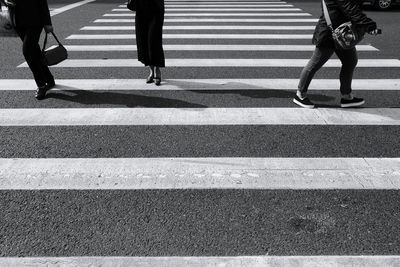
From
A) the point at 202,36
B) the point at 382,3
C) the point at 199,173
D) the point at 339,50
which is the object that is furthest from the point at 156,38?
the point at 382,3

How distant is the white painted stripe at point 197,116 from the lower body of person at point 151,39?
105 cm

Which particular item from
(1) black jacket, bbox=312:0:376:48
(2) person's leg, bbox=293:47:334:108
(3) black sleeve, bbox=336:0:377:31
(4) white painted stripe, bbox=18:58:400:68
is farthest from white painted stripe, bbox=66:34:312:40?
(3) black sleeve, bbox=336:0:377:31

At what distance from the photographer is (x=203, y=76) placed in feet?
21.4

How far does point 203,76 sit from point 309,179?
325cm

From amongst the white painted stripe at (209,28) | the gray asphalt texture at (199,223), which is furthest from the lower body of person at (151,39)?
the white painted stripe at (209,28)

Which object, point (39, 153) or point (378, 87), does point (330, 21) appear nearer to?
point (378, 87)

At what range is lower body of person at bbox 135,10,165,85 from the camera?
19.1 ft

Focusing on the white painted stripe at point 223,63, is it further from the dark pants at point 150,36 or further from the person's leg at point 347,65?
the person's leg at point 347,65

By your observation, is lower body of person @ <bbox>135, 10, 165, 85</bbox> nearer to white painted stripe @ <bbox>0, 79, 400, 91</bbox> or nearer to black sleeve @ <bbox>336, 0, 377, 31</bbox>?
white painted stripe @ <bbox>0, 79, 400, 91</bbox>

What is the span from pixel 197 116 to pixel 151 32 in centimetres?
150

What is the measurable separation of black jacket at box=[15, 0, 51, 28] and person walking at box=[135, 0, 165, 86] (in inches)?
44.5

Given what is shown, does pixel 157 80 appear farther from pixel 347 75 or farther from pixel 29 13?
pixel 347 75

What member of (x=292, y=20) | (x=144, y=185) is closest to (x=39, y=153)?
(x=144, y=185)

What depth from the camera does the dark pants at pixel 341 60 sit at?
503 cm
